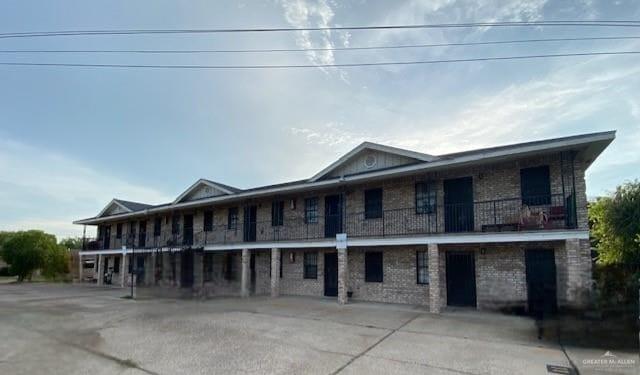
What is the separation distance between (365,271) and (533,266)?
608 centimetres

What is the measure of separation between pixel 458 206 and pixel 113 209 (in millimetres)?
26311

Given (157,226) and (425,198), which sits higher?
(425,198)

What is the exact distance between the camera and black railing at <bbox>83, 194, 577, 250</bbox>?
429 inches

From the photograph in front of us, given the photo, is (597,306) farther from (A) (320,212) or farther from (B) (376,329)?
(A) (320,212)

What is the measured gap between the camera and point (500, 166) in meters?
12.4

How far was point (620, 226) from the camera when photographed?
1073cm

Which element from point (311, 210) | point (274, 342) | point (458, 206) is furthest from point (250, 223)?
point (274, 342)

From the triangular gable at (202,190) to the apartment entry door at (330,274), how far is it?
23.0ft

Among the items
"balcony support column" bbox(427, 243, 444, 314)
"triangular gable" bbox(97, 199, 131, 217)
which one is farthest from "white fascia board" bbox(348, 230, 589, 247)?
"triangular gable" bbox(97, 199, 131, 217)

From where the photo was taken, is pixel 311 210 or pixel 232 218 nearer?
pixel 311 210

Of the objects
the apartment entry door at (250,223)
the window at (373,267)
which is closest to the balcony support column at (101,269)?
the apartment entry door at (250,223)

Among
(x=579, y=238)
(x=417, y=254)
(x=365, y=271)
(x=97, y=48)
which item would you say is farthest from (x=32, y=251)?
(x=579, y=238)

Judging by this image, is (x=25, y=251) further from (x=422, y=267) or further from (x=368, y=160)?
(x=422, y=267)

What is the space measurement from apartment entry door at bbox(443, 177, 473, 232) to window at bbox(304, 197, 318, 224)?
5.99 m
